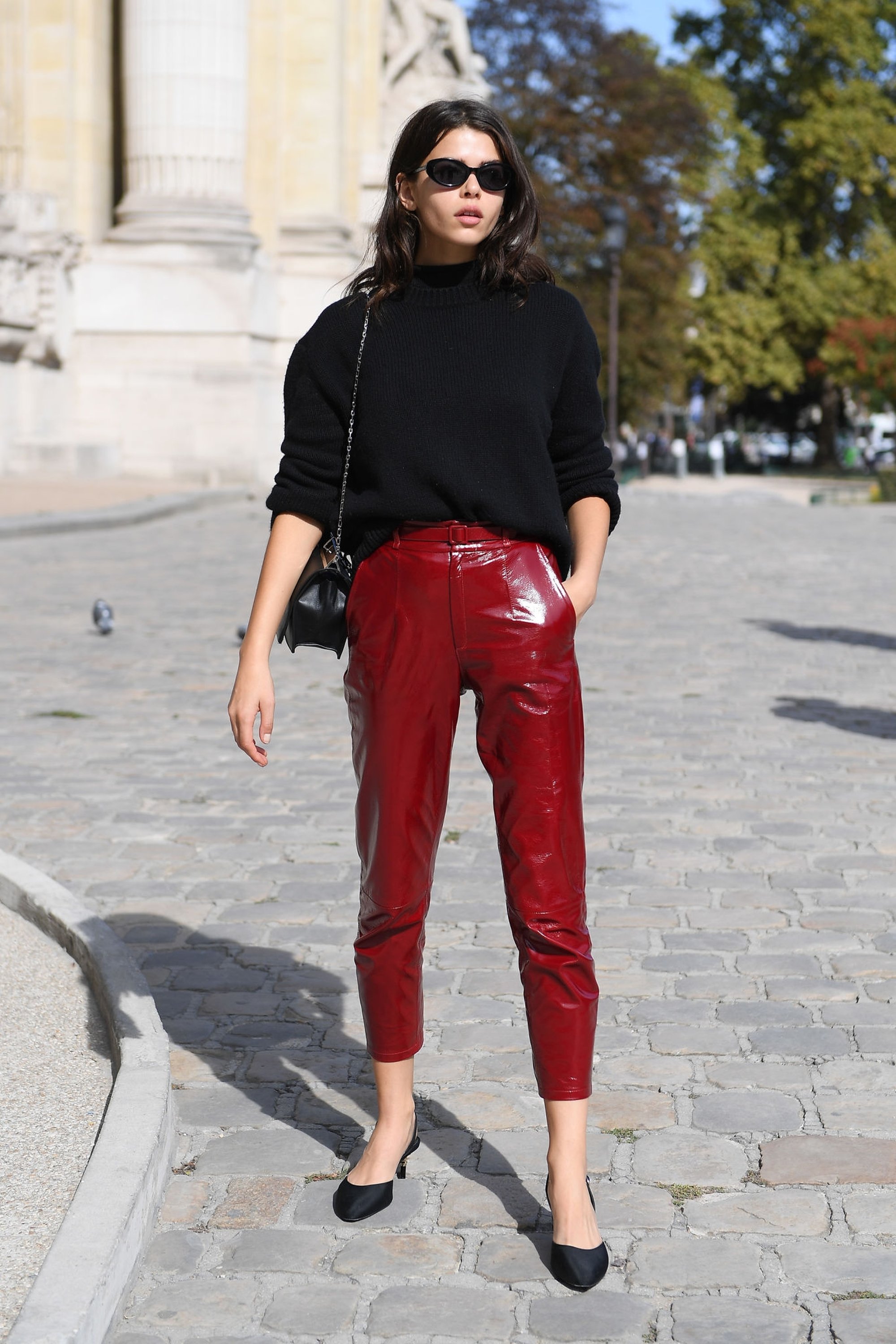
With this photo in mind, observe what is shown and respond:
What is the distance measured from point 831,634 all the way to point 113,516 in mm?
10429

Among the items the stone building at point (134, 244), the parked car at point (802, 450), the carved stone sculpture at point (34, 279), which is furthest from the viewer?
the parked car at point (802, 450)

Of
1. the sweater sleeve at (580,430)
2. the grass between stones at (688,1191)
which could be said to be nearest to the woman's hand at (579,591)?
the sweater sleeve at (580,430)

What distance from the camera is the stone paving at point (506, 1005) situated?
336 cm

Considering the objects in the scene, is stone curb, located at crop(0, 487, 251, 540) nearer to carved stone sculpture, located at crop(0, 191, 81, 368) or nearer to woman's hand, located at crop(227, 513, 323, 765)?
carved stone sculpture, located at crop(0, 191, 81, 368)

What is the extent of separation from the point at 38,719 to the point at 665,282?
47599 millimetres

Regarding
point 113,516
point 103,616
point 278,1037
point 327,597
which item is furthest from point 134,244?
point 327,597

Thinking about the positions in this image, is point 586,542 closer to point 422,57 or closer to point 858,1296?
point 858,1296

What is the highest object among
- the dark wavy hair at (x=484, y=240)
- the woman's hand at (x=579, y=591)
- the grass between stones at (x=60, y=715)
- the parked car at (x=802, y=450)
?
the dark wavy hair at (x=484, y=240)

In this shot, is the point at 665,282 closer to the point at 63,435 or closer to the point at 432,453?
the point at 63,435

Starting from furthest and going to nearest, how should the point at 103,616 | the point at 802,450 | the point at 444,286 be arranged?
the point at 802,450
the point at 103,616
the point at 444,286

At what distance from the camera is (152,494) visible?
24875 millimetres

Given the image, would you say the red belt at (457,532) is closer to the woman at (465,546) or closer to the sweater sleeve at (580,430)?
the woman at (465,546)

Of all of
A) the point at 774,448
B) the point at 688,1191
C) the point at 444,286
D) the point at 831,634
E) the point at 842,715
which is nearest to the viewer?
the point at 444,286

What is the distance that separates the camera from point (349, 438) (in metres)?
3.53
